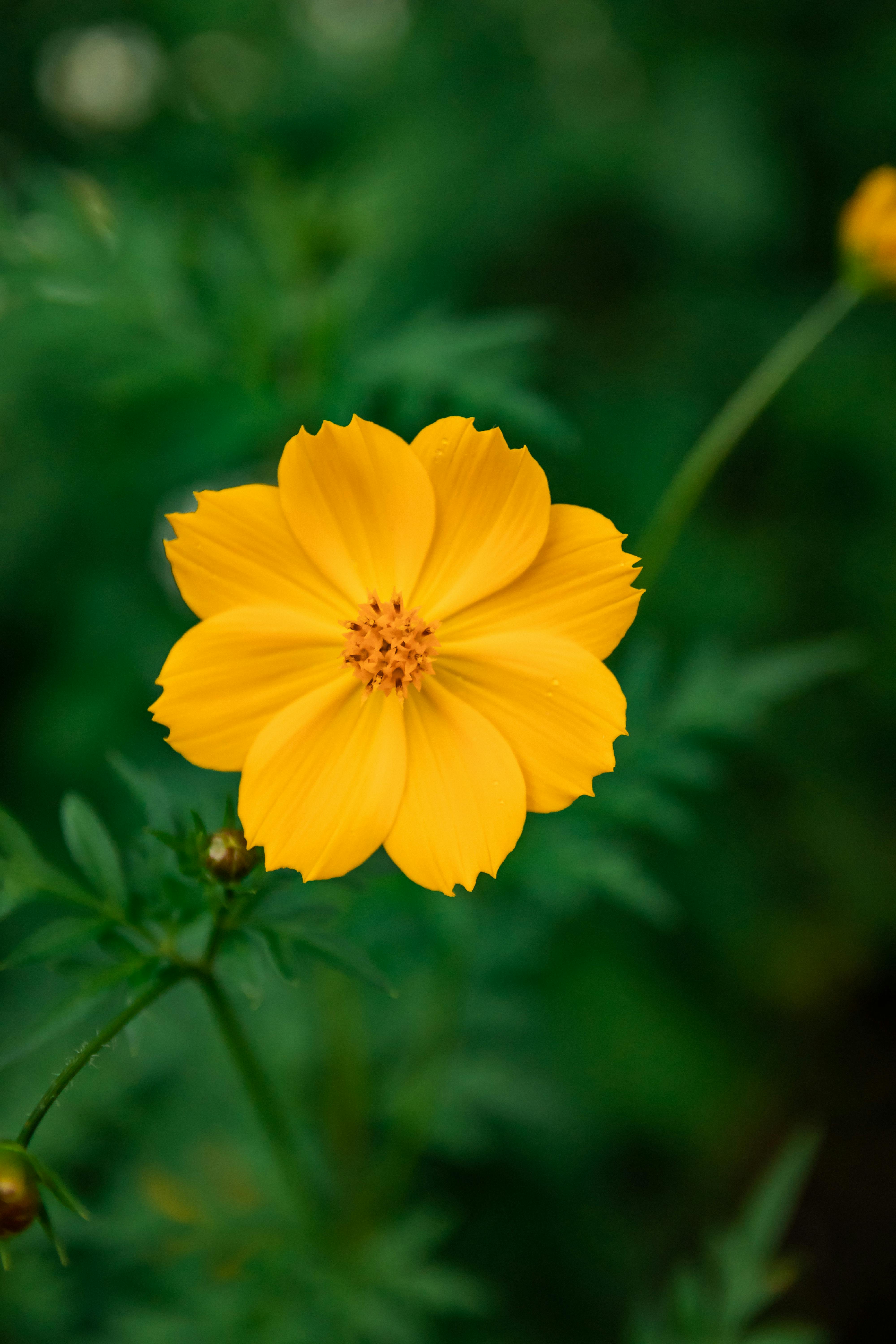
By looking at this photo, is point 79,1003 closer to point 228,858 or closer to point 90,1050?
point 90,1050

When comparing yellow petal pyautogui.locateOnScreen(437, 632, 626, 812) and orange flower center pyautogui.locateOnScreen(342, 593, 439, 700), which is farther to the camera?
orange flower center pyautogui.locateOnScreen(342, 593, 439, 700)

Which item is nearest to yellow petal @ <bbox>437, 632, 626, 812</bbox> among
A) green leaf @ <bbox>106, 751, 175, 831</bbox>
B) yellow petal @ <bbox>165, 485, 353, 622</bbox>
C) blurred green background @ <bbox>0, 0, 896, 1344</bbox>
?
yellow petal @ <bbox>165, 485, 353, 622</bbox>

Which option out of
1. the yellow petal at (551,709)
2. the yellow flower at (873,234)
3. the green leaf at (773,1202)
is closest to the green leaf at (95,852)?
the yellow petal at (551,709)

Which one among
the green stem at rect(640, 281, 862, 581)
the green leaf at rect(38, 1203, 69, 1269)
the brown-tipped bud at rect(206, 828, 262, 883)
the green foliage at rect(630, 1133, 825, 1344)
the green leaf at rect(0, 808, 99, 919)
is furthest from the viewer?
the green foliage at rect(630, 1133, 825, 1344)

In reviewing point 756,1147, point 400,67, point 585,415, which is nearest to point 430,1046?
point 756,1147

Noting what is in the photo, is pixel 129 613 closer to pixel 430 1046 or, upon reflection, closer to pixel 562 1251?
pixel 430 1046

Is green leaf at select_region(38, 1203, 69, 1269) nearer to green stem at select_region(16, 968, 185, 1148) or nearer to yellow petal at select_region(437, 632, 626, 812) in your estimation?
green stem at select_region(16, 968, 185, 1148)

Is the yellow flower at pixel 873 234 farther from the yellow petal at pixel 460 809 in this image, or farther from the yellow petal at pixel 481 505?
the yellow petal at pixel 460 809
